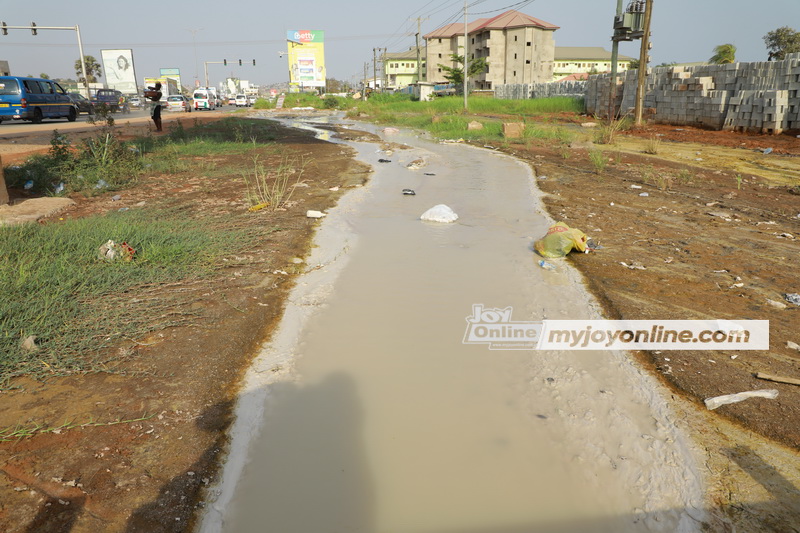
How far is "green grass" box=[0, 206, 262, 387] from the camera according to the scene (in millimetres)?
3072

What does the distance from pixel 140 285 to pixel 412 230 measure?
3149mm

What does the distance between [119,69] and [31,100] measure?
2479 centimetres

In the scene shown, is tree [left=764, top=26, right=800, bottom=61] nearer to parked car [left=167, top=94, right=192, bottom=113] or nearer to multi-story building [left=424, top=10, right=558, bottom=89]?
multi-story building [left=424, top=10, right=558, bottom=89]

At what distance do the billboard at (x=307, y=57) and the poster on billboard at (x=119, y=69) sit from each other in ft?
73.3

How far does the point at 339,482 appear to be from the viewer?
2.34 metres

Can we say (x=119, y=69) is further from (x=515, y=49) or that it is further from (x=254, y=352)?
(x=254, y=352)

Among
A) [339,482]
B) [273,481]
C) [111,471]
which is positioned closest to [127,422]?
[111,471]

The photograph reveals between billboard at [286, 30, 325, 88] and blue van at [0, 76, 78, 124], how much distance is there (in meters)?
42.0

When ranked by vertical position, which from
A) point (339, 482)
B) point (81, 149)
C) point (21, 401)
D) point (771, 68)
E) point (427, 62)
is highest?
point (427, 62)

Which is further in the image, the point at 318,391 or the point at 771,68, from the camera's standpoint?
the point at 771,68

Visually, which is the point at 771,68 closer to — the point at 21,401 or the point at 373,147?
the point at 373,147

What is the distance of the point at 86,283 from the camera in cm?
391

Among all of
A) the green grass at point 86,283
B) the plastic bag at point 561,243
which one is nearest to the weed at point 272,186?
the green grass at point 86,283

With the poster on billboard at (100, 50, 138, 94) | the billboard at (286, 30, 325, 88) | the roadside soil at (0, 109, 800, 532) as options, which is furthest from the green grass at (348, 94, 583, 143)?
the billboard at (286, 30, 325, 88)
